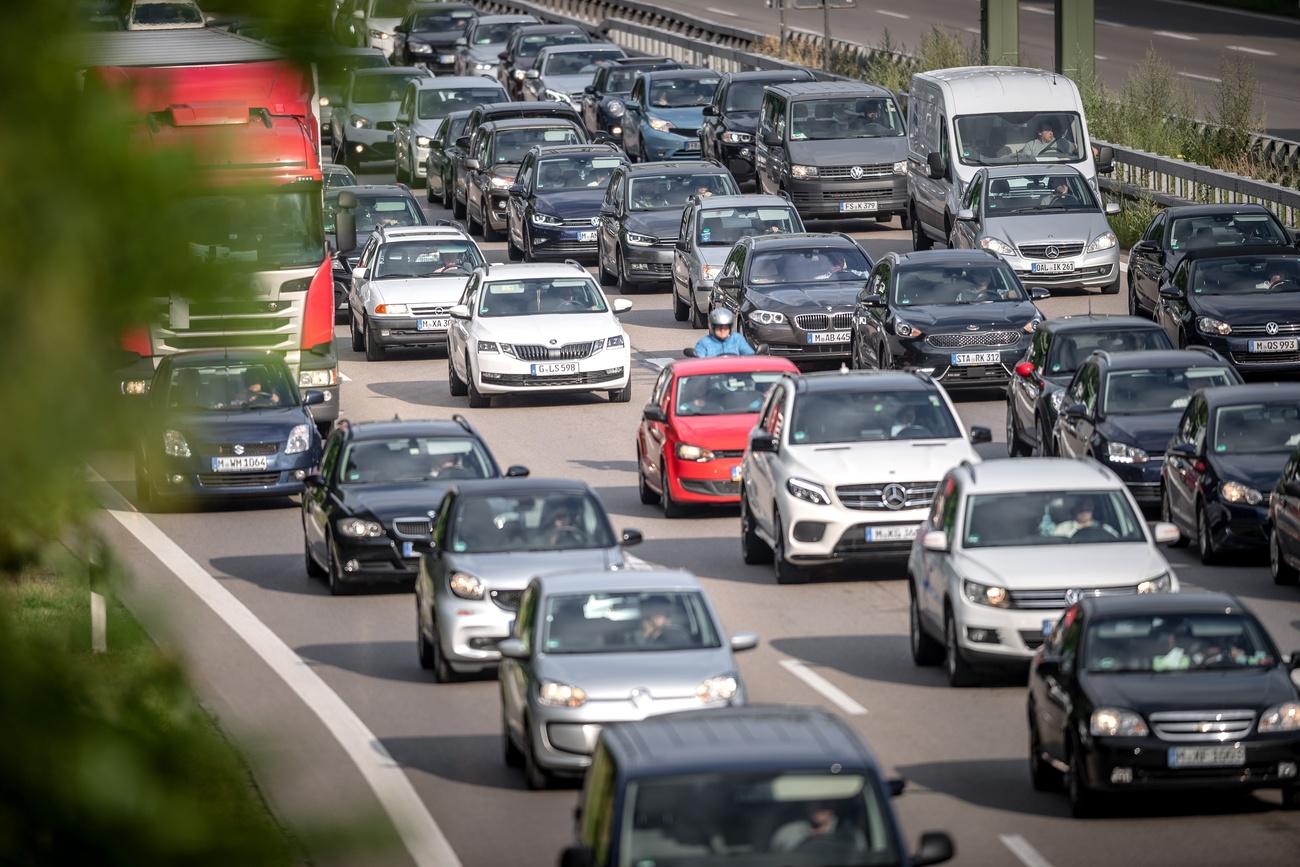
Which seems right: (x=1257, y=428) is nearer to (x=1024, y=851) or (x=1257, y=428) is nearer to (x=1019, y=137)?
(x=1024, y=851)

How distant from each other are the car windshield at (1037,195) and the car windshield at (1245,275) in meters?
5.45

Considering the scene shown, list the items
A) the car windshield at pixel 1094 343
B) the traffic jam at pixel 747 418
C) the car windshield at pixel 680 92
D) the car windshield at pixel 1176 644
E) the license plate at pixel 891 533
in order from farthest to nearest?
the car windshield at pixel 680 92 < the car windshield at pixel 1094 343 < the license plate at pixel 891 533 < the car windshield at pixel 1176 644 < the traffic jam at pixel 747 418

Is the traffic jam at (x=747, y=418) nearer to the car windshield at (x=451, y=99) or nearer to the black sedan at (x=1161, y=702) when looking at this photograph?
the black sedan at (x=1161, y=702)

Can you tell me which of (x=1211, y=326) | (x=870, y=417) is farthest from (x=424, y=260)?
(x=870, y=417)

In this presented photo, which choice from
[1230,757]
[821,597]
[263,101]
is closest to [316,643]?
[821,597]

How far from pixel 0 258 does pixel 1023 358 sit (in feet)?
90.9

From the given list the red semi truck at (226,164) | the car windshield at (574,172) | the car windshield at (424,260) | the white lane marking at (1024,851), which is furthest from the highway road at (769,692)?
the car windshield at (574,172)

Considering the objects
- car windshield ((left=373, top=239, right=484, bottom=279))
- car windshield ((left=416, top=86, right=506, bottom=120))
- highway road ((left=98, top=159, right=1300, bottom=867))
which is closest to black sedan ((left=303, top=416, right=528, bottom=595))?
highway road ((left=98, top=159, right=1300, bottom=867))

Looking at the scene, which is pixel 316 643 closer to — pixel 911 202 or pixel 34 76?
pixel 34 76

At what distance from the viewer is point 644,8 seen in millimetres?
73125

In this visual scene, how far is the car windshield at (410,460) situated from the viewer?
22453mm

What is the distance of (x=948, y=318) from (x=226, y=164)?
27662 millimetres

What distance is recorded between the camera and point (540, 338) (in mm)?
31938

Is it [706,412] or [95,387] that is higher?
[95,387]
